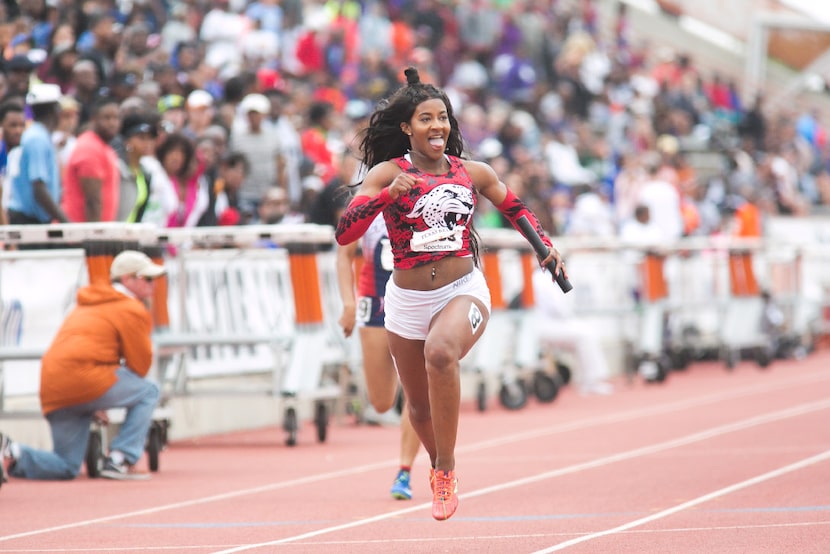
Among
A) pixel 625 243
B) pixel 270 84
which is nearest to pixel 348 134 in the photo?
pixel 270 84

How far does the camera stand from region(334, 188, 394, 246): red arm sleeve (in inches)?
315

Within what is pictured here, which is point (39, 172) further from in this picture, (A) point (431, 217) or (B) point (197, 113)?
(A) point (431, 217)

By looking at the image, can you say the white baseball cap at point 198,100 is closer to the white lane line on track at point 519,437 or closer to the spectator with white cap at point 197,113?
the spectator with white cap at point 197,113

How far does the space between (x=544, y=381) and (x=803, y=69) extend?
20850 millimetres

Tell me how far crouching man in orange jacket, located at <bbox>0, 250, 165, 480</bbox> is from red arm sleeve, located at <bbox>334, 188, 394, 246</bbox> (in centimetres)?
367

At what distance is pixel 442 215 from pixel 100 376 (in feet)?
13.3

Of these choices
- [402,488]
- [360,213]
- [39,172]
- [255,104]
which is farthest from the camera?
[255,104]

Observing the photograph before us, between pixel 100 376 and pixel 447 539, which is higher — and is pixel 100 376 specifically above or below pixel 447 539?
above

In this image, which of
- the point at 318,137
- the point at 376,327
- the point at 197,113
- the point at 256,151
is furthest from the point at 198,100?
the point at 376,327

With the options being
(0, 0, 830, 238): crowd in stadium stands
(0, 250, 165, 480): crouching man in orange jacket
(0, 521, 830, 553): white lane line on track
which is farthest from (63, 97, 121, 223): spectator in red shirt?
(0, 521, 830, 553): white lane line on track

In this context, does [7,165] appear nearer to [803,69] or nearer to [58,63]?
[58,63]

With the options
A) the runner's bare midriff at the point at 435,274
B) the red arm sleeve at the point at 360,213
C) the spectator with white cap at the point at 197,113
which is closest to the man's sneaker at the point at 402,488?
the runner's bare midriff at the point at 435,274

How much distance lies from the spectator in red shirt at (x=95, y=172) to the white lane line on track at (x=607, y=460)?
14.6 ft

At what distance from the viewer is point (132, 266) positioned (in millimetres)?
11523
